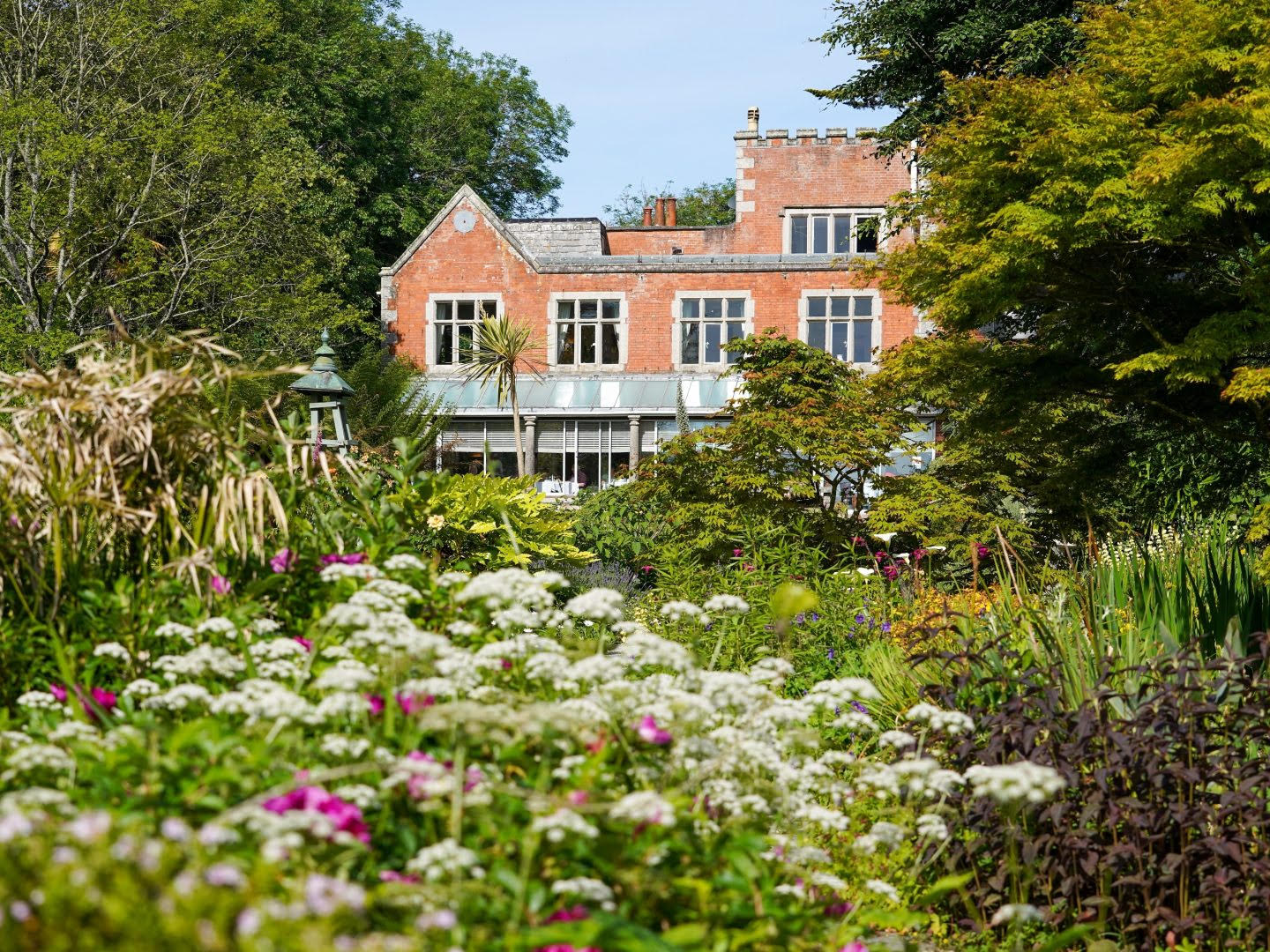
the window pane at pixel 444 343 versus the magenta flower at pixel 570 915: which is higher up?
the window pane at pixel 444 343

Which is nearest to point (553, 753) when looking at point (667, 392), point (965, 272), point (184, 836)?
point (184, 836)

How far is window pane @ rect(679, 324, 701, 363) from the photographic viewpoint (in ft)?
89.0

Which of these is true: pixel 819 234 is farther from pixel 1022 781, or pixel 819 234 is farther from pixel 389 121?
pixel 1022 781

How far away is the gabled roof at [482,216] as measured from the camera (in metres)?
27.3

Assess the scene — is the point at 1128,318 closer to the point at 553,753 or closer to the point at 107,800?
the point at 553,753

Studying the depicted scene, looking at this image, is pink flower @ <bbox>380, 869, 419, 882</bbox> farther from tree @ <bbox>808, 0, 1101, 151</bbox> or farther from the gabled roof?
the gabled roof

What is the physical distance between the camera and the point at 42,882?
60.7 inches

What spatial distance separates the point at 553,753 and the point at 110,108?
1954 centimetres

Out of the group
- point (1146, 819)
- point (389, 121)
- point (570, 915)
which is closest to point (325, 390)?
point (1146, 819)

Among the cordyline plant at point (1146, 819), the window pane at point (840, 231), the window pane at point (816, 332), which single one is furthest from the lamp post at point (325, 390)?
the window pane at point (840, 231)

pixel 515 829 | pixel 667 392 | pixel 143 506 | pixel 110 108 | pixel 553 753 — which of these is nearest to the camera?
pixel 515 829

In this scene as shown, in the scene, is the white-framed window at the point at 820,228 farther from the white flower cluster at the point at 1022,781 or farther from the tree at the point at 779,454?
the white flower cluster at the point at 1022,781

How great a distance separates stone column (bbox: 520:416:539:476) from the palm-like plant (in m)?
0.13

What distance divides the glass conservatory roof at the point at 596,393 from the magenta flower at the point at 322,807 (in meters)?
24.4
